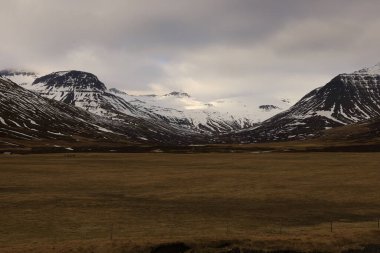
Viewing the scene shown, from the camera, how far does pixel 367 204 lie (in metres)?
54.6

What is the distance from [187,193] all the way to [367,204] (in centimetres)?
2337

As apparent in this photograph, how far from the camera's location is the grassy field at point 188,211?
35.9 m

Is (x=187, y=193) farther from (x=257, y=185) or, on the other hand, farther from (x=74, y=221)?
(x=74, y=221)

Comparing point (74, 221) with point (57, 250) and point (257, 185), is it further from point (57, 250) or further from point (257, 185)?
point (257, 185)

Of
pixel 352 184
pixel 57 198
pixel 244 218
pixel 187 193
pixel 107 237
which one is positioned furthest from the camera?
pixel 352 184

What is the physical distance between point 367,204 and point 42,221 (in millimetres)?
36358

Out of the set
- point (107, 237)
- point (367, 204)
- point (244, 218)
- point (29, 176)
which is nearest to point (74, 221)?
point (107, 237)

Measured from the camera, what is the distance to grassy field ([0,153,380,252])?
35938 mm

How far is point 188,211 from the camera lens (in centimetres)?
5100

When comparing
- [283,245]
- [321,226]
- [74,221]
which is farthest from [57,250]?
[321,226]

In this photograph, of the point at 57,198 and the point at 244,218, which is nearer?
the point at 244,218

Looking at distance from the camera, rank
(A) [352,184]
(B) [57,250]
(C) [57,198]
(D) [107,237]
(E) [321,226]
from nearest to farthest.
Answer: (B) [57,250] → (D) [107,237] → (E) [321,226] → (C) [57,198] → (A) [352,184]

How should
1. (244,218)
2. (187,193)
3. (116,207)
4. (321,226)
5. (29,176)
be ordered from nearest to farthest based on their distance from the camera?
(321,226) < (244,218) < (116,207) < (187,193) < (29,176)

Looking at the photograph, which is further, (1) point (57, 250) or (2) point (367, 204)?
(2) point (367, 204)
